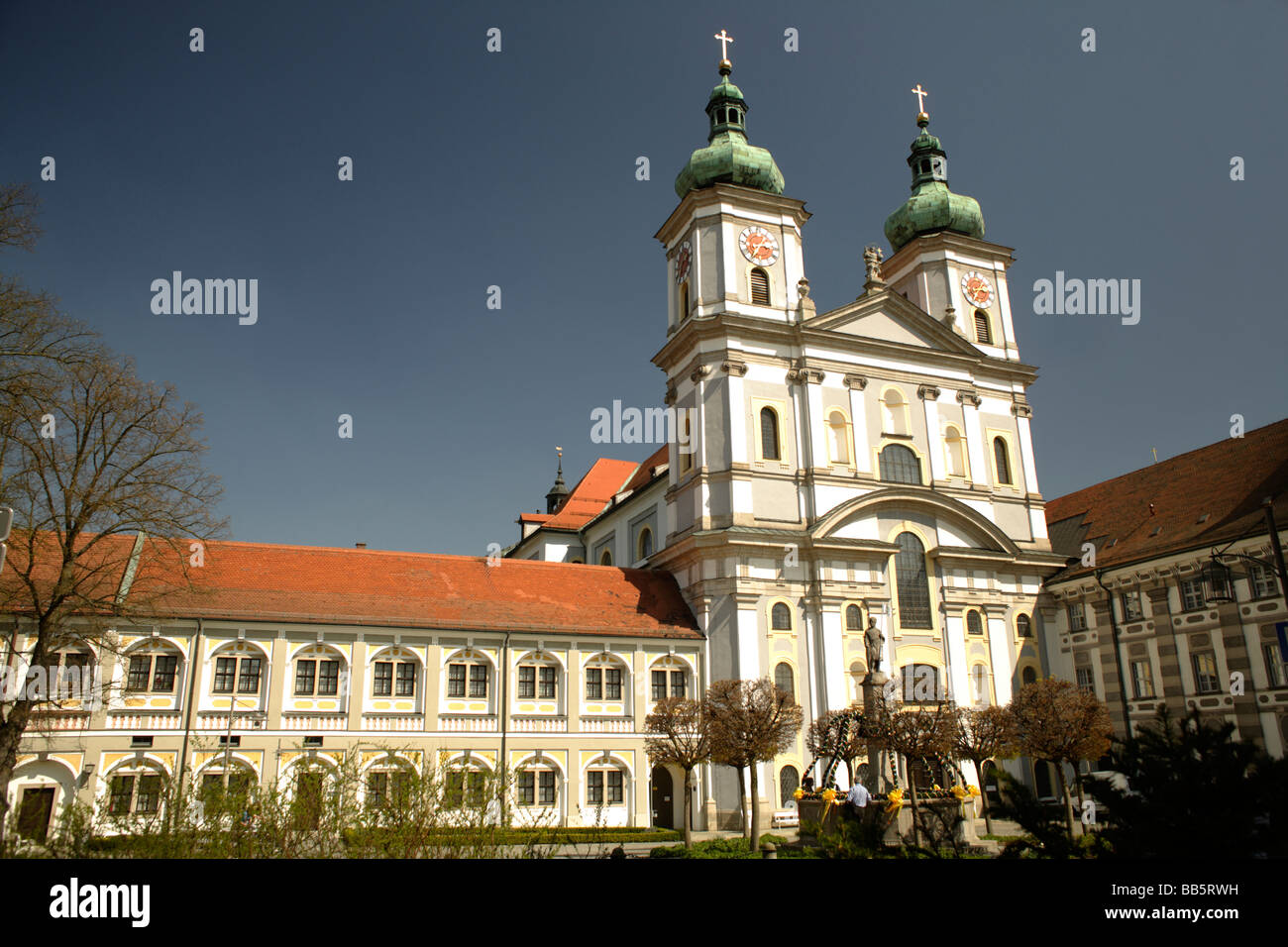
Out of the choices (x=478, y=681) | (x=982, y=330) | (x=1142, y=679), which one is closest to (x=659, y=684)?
(x=478, y=681)

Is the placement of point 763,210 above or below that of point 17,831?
above

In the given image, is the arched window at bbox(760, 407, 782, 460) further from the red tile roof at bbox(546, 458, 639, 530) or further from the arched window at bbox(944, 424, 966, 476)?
the red tile roof at bbox(546, 458, 639, 530)

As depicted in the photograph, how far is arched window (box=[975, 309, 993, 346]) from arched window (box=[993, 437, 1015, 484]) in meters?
5.24

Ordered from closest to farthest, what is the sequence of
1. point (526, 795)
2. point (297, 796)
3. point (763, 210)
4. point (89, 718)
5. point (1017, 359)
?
point (297, 796)
point (89, 718)
point (526, 795)
point (763, 210)
point (1017, 359)

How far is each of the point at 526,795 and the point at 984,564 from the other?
2148 cm

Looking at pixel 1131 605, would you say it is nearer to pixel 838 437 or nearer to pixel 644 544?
pixel 838 437

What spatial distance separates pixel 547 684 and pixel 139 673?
12778 millimetres

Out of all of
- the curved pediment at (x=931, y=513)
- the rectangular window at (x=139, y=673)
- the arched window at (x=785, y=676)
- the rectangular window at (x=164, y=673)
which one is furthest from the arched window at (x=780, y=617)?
the rectangular window at (x=139, y=673)

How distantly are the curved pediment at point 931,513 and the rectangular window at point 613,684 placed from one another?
31.2ft

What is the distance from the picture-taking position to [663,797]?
3462cm

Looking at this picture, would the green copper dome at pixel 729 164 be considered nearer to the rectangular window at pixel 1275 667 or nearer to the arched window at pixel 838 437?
the arched window at pixel 838 437
